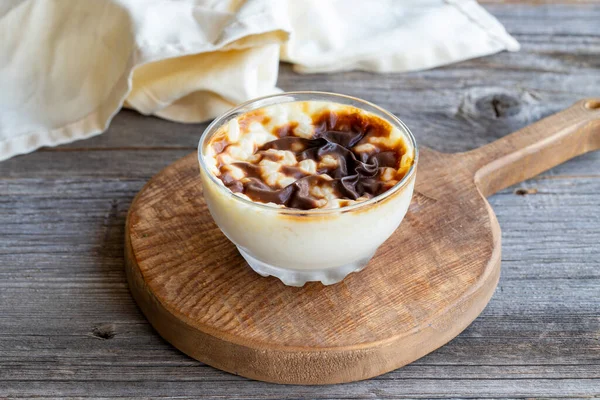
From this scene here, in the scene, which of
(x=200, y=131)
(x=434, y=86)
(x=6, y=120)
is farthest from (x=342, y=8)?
(x=6, y=120)

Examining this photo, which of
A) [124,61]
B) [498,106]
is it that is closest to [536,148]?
[498,106]

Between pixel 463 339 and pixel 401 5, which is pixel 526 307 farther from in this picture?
pixel 401 5

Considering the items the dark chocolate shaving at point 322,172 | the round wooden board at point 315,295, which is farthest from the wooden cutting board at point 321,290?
the dark chocolate shaving at point 322,172

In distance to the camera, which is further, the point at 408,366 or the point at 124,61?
the point at 124,61

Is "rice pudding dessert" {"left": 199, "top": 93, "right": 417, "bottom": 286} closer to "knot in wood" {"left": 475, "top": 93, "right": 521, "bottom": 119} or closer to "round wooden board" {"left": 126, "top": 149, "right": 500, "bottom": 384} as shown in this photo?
"round wooden board" {"left": 126, "top": 149, "right": 500, "bottom": 384}

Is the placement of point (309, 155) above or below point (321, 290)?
above

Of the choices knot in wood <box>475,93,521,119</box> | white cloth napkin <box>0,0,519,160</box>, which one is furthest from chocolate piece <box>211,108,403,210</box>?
knot in wood <box>475,93,521,119</box>

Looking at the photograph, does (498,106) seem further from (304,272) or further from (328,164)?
(304,272)

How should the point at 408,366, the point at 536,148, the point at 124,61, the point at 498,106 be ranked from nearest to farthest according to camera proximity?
the point at 408,366 → the point at 536,148 → the point at 124,61 → the point at 498,106
